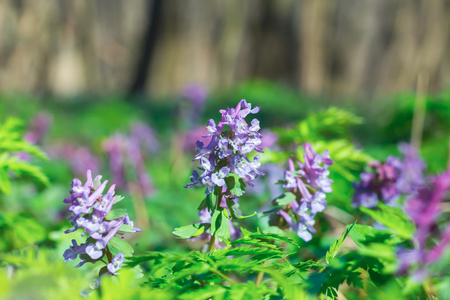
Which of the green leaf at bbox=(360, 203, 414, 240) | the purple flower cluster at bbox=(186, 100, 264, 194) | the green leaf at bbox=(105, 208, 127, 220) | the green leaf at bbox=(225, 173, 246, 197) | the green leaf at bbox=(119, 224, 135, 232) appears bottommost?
the green leaf at bbox=(119, 224, 135, 232)

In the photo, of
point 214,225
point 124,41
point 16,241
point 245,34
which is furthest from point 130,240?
point 124,41

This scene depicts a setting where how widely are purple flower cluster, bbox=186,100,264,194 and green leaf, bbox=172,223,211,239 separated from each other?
13 centimetres

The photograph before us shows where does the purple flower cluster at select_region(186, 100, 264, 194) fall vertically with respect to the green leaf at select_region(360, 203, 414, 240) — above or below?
above

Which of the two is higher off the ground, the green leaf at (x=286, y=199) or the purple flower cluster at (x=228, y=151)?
the purple flower cluster at (x=228, y=151)

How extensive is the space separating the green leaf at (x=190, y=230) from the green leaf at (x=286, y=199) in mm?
289

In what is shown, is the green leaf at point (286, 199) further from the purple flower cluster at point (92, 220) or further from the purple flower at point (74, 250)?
the purple flower at point (74, 250)

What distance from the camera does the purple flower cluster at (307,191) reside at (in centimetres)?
159

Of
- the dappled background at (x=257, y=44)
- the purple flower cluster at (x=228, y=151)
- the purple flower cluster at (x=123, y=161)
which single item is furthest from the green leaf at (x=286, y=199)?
the dappled background at (x=257, y=44)

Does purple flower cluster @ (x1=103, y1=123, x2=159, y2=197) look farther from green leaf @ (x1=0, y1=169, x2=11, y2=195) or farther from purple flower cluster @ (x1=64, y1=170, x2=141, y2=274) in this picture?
purple flower cluster @ (x1=64, y1=170, x2=141, y2=274)

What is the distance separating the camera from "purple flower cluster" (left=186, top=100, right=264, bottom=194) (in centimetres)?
139

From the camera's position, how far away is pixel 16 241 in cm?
245

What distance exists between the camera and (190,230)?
1433mm

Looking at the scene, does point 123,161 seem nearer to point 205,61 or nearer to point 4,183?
point 4,183

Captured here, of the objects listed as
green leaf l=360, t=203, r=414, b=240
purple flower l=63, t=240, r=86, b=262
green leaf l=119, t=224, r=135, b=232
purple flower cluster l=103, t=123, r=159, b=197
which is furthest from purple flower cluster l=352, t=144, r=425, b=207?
purple flower cluster l=103, t=123, r=159, b=197
